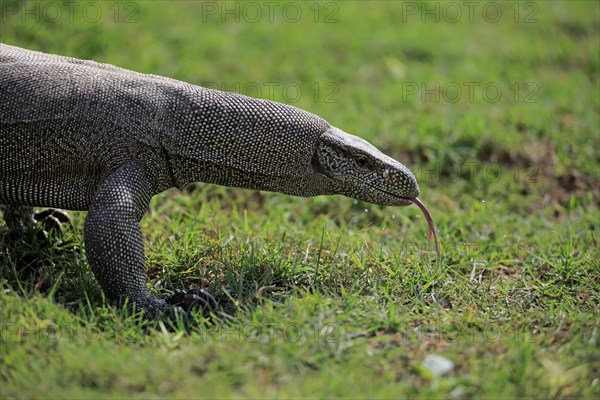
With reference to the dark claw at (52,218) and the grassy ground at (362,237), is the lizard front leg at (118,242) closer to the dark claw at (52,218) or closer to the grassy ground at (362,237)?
the grassy ground at (362,237)

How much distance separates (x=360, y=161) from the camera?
16.7ft

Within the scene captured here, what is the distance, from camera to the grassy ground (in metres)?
3.98

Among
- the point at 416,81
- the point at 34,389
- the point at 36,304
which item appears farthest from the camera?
A: the point at 416,81

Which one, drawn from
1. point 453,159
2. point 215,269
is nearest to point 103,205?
point 215,269

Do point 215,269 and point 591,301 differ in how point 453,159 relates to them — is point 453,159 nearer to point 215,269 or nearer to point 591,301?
point 591,301

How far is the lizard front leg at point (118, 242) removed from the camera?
4.51m

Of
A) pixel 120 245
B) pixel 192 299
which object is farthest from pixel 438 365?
pixel 120 245

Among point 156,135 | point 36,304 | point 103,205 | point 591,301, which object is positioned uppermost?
point 156,135

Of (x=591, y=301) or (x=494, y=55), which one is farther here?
(x=494, y=55)

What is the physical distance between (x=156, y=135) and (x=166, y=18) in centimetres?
515

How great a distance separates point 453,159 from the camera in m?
7.63

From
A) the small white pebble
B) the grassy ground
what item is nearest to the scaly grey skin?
the grassy ground

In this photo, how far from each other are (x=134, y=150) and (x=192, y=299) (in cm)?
94

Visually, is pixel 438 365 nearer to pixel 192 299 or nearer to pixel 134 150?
pixel 192 299
